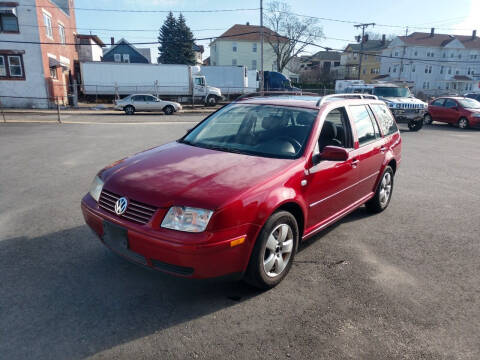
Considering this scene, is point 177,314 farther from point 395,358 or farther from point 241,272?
point 395,358

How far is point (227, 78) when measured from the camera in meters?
36.4

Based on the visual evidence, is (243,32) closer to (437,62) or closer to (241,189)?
(437,62)

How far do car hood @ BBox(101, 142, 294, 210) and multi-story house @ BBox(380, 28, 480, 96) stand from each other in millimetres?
70495

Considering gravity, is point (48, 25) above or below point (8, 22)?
above

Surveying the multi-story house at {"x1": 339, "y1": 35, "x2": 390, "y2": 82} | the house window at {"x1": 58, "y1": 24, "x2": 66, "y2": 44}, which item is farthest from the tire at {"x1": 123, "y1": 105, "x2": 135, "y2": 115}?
the multi-story house at {"x1": 339, "y1": 35, "x2": 390, "y2": 82}

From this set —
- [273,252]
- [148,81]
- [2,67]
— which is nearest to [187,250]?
[273,252]

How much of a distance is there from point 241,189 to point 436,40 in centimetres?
7932

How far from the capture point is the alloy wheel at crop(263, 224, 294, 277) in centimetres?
321

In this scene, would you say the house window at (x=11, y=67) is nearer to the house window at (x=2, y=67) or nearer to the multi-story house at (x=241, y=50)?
A: the house window at (x=2, y=67)

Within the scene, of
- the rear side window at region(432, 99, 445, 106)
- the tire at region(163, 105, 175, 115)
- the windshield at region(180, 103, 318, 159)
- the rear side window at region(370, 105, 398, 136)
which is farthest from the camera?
the tire at region(163, 105, 175, 115)

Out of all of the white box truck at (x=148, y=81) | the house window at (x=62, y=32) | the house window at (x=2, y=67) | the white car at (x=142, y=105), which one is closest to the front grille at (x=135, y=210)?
the white car at (x=142, y=105)

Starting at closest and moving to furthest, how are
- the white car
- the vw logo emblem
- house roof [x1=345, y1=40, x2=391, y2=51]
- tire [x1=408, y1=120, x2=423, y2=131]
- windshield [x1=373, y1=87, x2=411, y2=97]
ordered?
1. the vw logo emblem
2. tire [x1=408, y1=120, x2=423, y2=131]
3. windshield [x1=373, y1=87, x2=411, y2=97]
4. the white car
5. house roof [x1=345, y1=40, x2=391, y2=51]

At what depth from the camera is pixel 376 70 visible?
80000 mm

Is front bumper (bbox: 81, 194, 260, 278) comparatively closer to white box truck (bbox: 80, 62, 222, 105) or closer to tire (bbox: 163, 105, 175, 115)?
tire (bbox: 163, 105, 175, 115)
